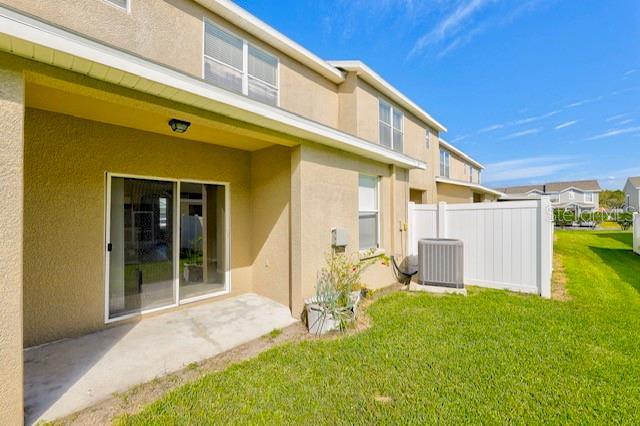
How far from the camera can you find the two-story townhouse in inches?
112

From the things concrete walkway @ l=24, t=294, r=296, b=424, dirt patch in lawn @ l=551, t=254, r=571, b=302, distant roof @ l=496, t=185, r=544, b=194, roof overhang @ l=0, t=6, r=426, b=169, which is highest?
distant roof @ l=496, t=185, r=544, b=194

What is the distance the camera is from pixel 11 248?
2.62 metres

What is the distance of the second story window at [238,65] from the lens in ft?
21.5

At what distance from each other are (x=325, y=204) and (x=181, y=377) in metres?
4.03

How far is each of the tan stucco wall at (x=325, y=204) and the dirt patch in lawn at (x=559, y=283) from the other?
423cm

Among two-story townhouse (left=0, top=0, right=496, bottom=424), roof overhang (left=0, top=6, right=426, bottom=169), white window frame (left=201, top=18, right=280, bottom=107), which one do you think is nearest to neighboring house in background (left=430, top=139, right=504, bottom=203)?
two-story townhouse (left=0, top=0, right=496, bottom=424)

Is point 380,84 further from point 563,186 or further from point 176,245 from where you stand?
point 563,186

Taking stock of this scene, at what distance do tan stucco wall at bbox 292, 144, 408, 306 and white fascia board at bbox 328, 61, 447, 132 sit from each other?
3.52 metres

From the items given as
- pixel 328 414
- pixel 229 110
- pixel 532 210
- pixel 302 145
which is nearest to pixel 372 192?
pixel 302 145

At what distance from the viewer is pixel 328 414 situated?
117 inches

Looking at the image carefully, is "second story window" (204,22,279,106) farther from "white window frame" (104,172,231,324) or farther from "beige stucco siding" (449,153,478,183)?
"beige stucco siding" (449,153,478,183)

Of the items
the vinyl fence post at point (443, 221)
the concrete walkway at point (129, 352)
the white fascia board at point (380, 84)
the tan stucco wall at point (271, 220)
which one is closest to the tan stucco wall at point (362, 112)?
the white fascia board at point (380, 84)

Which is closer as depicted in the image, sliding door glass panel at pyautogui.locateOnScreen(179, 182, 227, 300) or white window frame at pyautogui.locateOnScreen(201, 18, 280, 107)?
sliding door glass panel at pyautogui.locateOnScreen(179, 182, 227, 300)

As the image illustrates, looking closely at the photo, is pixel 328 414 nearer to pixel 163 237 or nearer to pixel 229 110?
pixel 229 110
